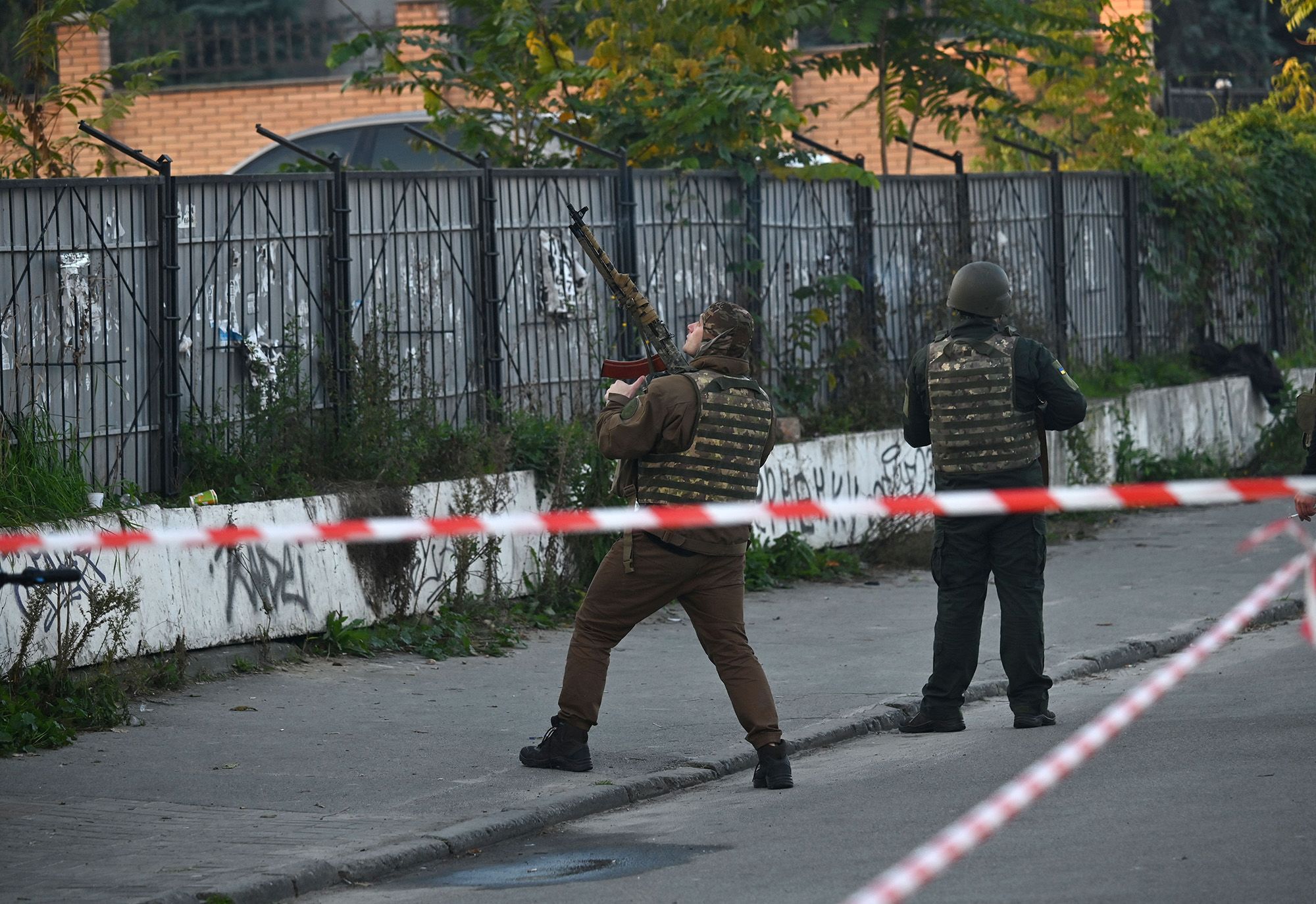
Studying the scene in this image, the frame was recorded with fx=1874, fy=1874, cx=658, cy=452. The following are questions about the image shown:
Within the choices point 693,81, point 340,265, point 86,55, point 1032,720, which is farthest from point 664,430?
point 86,55

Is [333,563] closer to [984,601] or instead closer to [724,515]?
[984,601]

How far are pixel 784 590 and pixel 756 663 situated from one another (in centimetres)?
492

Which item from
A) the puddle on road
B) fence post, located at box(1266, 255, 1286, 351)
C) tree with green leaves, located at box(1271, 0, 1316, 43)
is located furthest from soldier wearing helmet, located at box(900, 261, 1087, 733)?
fence post, located at box(1266, 255, 1286, 351)

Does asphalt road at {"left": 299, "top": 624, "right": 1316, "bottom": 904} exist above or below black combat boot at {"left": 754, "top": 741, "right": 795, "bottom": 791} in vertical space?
below

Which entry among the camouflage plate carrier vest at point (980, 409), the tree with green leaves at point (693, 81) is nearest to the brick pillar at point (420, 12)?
the tree with green leaves at point (693, 81)

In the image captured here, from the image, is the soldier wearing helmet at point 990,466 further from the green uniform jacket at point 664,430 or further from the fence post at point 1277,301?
the fence post at point 1277,301

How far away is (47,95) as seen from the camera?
10836mm

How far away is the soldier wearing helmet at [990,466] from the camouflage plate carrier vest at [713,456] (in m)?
1.26

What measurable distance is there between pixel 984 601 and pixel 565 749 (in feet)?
6.29

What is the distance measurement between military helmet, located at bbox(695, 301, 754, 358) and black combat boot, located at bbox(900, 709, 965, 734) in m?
1.99

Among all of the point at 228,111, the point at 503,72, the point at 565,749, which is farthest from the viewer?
the point at 228,111

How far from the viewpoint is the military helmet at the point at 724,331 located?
6832mm

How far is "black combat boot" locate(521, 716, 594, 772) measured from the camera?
706 cm

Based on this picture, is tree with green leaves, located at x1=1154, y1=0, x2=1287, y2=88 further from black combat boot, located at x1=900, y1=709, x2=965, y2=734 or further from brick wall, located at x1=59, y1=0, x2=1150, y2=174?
black combat boot, located at x1=900, y1=709, x2=965, y2=734
